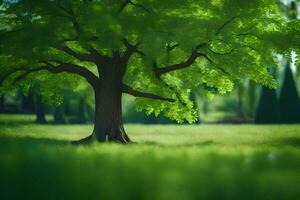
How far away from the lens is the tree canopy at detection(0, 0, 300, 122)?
1703 cm

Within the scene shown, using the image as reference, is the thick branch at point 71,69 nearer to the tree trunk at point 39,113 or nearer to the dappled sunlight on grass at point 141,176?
the dappled sunlight on grass at point 141,176

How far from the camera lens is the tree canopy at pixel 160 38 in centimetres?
1703

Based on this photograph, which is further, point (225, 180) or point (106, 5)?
point (106, 5)

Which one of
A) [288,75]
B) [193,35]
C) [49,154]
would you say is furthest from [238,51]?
[288,75]

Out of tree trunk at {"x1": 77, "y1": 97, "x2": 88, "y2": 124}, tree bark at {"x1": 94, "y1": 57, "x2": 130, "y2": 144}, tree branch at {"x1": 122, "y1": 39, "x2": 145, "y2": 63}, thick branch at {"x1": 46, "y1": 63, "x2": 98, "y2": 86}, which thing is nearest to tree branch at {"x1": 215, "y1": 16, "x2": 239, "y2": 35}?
tree branch at {"x1": 122, "y1": 39, "x2": 145, "y2": 63}

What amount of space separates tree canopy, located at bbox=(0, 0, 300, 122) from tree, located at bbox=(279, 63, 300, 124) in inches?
907

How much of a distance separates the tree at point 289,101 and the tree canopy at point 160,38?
23.0 meters

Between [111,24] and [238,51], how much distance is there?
7.19m

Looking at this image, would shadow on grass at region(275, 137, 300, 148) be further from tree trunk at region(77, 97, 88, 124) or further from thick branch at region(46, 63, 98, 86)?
tree trunk at region(77, 97, 88, 124)

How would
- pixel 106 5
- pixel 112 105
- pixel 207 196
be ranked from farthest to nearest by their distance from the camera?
pixel 112 105 → pixel 106 5 → pixel 207 196

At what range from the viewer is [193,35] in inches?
728

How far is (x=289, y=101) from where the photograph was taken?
147 feet

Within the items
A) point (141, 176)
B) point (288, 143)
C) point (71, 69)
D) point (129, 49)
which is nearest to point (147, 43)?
point (129, 49)

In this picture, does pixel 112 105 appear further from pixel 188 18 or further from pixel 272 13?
pixel 272 13
